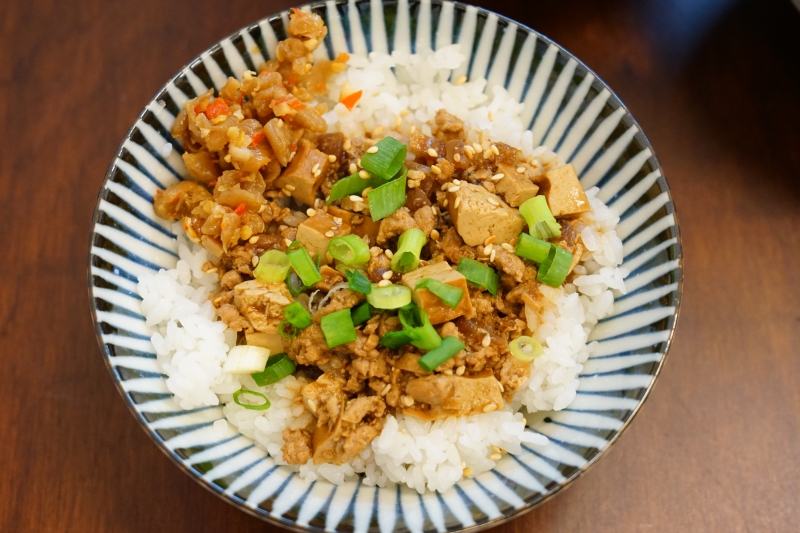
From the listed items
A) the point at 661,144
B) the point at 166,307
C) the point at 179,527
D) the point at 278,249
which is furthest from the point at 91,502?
the point at 661,144

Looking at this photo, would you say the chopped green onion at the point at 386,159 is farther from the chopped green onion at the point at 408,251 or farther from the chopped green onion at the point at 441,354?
the chopped green onion at the point at 441,354

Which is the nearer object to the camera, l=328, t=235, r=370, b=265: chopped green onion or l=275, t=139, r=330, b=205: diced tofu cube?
l=328, t=235, r=370, b=265: chopped green onion

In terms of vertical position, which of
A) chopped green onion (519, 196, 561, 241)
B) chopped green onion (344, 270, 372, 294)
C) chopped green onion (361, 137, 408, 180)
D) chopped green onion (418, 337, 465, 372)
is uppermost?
chopped green onion (361, 137, 408, 180)

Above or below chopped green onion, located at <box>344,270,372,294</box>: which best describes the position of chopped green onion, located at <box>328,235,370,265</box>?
above

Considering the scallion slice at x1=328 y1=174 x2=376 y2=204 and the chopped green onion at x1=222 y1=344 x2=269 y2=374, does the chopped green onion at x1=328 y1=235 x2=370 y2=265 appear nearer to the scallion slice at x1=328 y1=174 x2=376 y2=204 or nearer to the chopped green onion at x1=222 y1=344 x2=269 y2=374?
the scallion slice at x1=328 y1=174 x2=376 y2=204

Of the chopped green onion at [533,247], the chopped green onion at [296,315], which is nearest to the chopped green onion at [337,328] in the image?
the chopped green onion at [296,315]

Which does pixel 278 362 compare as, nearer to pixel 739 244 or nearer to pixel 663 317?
pixel 663 317

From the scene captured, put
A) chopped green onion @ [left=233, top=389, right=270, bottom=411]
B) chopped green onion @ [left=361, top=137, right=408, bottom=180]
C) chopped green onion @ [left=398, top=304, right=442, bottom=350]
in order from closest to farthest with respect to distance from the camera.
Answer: chopped green onion @ [left=398, top=304, right=442, bottom=350], chopped green onion @ [left=233, top=389, right=270, bottom=411], chopped green onion @ [left=361, top=137, right=408, bottom=180]

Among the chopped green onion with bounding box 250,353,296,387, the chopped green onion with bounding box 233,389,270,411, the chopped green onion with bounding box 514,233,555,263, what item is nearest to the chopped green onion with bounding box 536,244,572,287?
the chopped green onion with bounding box 514,233,555,263
